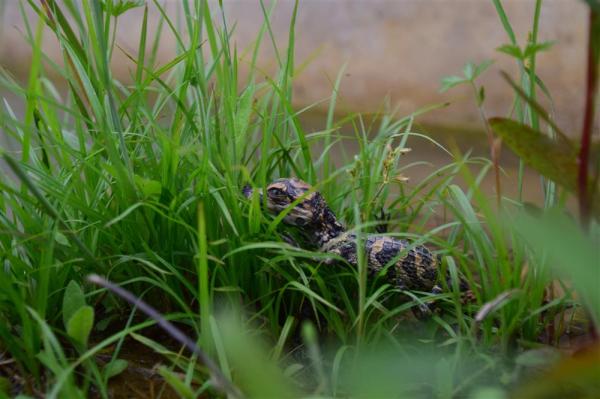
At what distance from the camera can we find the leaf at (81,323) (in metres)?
1.08

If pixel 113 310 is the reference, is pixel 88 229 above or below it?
above

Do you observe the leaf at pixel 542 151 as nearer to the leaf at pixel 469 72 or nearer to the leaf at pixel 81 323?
the leaf at pixel 469 72

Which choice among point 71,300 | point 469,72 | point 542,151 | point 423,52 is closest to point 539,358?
point 542,151

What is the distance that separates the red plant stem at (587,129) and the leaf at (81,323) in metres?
0.72

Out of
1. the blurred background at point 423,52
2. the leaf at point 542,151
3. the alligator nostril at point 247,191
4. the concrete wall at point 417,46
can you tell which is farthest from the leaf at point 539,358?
the concrete wall at point 417,46

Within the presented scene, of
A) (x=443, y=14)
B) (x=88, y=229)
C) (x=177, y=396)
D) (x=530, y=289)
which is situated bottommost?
(x=177, y=396)

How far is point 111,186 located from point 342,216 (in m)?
0.57

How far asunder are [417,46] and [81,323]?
8.14ft

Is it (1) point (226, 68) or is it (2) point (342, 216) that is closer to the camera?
(1) point (226, 68)

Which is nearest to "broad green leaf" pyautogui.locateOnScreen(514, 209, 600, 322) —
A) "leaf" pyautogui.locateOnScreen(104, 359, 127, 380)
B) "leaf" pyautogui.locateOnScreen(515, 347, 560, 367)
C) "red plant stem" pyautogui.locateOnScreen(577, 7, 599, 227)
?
"red plant stem" pyautogui.locateOnScreen(577, 7, 599, 227)

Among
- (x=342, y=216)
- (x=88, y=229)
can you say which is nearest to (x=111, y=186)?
(x=88, y=229)

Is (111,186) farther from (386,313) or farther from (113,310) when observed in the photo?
(386,313)

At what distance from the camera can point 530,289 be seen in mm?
1293

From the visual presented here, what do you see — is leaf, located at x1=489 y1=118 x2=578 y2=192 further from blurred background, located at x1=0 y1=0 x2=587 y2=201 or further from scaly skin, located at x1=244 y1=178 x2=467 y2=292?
blurred background, located at x1=0 y1=0 x2=587 y2=201
